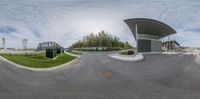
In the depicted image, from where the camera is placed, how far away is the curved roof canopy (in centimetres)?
5096

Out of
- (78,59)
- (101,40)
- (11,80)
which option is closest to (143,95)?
(11,80)

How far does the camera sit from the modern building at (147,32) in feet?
169

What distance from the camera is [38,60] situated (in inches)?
811

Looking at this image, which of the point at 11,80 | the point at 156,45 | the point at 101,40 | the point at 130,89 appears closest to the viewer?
the point at 130,89

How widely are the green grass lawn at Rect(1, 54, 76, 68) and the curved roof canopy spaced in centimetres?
3064

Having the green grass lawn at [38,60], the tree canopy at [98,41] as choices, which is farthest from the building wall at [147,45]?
the tree canopy at [98,41]

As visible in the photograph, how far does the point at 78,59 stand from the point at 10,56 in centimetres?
679

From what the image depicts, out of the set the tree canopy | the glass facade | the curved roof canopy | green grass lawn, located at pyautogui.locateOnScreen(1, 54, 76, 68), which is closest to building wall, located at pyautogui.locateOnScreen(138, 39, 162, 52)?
the glass facade

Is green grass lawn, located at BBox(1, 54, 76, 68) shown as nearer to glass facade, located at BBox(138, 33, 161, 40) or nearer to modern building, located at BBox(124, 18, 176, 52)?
modern building, located at BBox(124, 18, 176, 52)

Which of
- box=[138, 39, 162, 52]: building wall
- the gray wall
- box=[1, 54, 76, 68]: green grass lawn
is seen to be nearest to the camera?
box=[1, 54, 76, 68]: green grass lawn

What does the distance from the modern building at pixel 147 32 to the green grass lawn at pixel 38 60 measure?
1204 inches

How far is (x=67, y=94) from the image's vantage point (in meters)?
→ 9.93

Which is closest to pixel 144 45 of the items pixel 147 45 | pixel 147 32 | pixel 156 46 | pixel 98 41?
pixel 147 45

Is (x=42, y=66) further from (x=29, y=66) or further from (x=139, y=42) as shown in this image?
(x=139, y=42)
